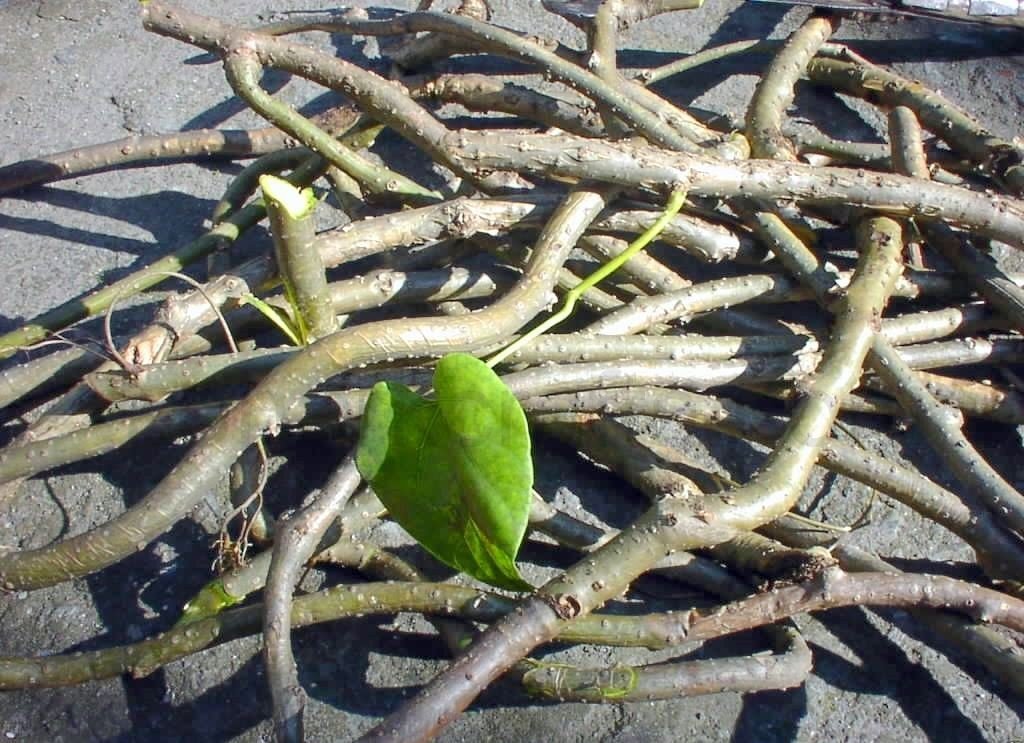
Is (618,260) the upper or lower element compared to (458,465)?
upper

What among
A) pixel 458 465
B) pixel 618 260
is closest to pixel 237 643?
pixel 458 465

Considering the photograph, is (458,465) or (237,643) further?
(237,643)

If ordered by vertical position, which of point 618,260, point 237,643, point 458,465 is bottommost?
point 237,643

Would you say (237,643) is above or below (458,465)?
below

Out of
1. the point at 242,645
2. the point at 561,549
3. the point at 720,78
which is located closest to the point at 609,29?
the point at 720,78

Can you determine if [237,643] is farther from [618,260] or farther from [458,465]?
[618,260]

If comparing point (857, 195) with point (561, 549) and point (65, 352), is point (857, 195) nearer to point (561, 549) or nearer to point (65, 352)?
point (561, 549)
